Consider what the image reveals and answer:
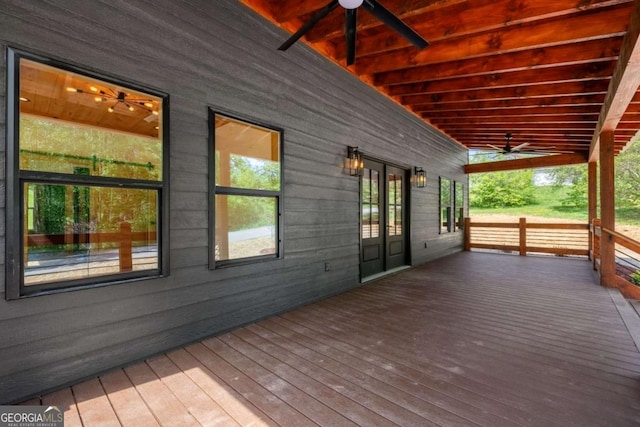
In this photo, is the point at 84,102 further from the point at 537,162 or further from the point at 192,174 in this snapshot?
the point at 537,162

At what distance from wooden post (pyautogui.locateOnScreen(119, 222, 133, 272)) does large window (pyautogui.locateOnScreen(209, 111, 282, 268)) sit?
631 millimetres

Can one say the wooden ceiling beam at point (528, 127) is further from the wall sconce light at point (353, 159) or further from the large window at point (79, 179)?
the large window at point (79, 179)

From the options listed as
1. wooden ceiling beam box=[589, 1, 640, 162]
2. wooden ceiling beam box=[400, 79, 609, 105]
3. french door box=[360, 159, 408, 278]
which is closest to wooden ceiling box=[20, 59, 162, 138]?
french door box=[360, 159, 408, 278]

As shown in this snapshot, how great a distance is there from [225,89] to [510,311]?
3.93 metres

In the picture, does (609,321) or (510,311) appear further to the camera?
(510,311)

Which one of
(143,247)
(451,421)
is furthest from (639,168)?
(143,247)

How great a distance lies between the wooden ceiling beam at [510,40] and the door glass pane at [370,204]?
1675mm

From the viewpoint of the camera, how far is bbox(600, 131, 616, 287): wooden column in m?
4.55

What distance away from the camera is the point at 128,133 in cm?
234

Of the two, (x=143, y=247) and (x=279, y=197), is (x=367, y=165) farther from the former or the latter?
(x=143, y=247)

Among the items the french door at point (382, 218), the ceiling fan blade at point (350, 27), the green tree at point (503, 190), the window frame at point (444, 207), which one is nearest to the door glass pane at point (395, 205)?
the french door at point (382, 218)

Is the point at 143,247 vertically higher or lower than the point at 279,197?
lower

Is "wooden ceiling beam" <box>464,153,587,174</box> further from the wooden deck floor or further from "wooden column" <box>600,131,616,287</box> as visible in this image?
the wooden deck floor

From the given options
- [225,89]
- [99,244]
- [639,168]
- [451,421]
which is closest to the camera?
[451,421]
